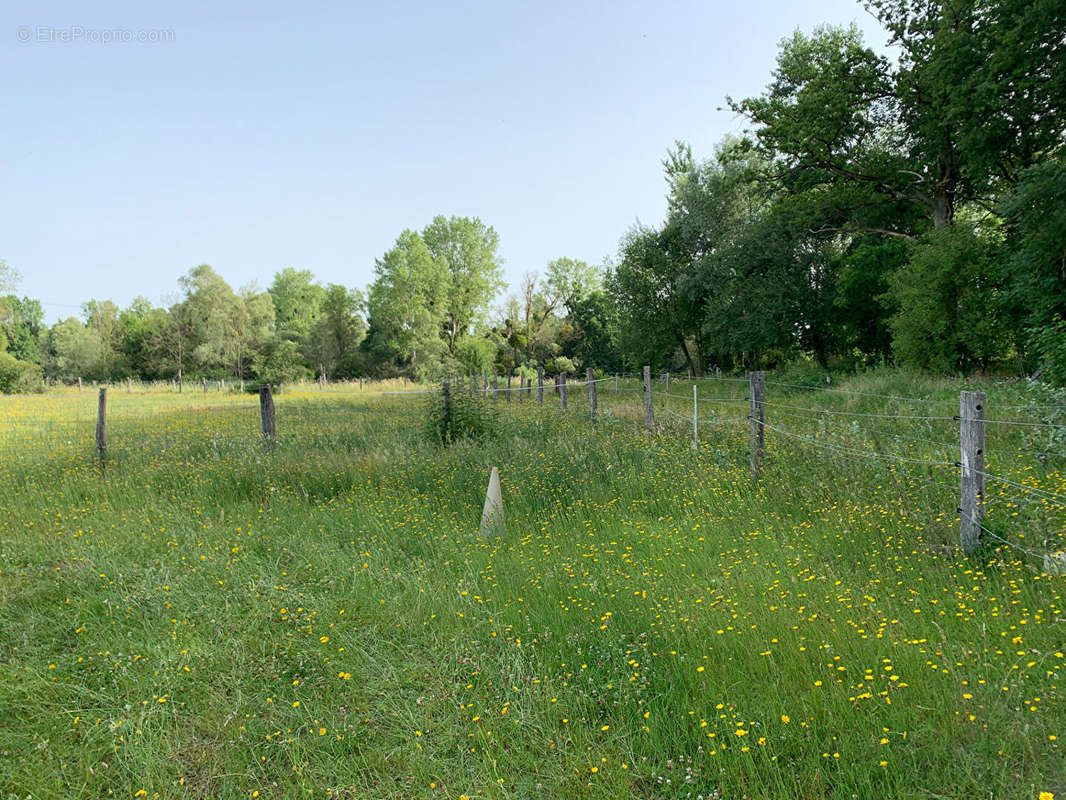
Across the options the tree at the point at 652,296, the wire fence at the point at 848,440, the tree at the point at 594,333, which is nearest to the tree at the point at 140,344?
the tree at the point at 594,333

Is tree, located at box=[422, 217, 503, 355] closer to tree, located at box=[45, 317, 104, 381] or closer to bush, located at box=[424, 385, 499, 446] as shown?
tree, located at box=[45, 317, 104, 381]

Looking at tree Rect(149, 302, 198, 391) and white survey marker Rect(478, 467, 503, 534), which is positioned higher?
tree Rect(149, 302, 198, 391)

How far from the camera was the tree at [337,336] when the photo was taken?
187 feet

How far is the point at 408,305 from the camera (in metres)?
56.4

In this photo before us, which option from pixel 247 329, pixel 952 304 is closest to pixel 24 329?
pixel 247 329

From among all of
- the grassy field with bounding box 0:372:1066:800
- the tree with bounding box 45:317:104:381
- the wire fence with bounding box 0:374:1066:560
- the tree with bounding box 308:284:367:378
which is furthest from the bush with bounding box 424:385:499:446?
the tree with bounding box 45:317:104:381

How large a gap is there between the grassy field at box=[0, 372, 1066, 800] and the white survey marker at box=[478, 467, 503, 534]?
0.17 meters

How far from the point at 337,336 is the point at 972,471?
60.4 metres

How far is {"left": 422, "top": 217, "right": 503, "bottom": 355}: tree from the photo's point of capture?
62.1m

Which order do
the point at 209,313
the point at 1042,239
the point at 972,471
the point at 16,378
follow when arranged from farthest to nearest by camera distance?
the point at 209,313, the point at 16,378, the point at 1042,239, the point at 972,471

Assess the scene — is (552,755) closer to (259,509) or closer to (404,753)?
(404,753)

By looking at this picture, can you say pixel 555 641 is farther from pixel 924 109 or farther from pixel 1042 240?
pixel 924 109

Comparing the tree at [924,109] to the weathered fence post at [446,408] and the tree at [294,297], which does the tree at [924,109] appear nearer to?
the weathered fence post at [446,408]

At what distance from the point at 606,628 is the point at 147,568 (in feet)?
13.7
